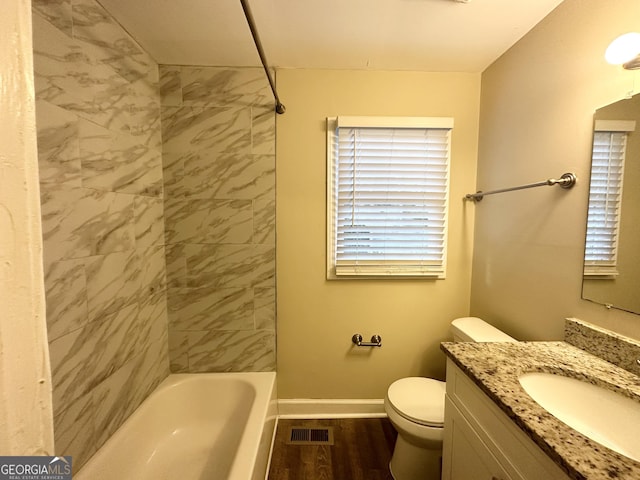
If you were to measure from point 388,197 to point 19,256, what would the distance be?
1.63m

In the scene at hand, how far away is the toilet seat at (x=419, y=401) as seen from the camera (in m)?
1.22

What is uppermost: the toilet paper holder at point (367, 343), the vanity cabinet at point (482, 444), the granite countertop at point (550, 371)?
the granite countertop at point (550, 371)

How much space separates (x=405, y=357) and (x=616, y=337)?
109 cm

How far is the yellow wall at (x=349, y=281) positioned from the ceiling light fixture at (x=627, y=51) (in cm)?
83

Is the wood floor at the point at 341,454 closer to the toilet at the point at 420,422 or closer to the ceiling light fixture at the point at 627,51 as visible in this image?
the toilet at the point at 420,422

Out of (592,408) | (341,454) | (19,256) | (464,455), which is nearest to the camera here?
(19,256)

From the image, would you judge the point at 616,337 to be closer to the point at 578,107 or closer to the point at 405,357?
the point at 578,107

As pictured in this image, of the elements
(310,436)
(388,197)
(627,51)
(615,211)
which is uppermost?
(627,51)

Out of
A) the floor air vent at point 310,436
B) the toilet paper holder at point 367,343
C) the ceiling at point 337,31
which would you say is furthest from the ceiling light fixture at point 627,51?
the floor air vent at point 310,436

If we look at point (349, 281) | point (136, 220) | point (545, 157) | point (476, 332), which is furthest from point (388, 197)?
point (136, 220)

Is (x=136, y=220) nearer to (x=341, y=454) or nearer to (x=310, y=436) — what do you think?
(x=310, y=436)

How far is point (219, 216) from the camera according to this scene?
1638mm

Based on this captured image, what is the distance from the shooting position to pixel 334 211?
168 cm

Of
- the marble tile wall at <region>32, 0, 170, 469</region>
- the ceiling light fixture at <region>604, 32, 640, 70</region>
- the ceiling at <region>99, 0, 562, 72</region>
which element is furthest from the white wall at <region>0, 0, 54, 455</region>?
the ceiling light fixture at <region>604, 32, 640, 70</region>
